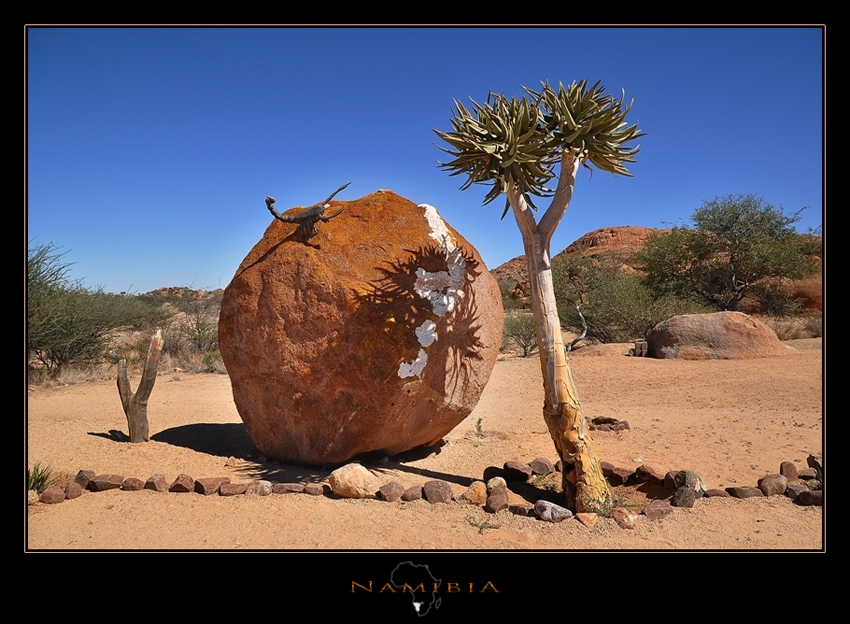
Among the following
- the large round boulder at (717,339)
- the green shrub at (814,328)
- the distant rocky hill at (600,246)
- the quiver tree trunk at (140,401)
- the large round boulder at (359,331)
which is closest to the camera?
the large round boulder at (359,331)

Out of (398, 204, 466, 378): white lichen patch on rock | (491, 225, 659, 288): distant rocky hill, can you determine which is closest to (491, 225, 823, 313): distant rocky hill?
(491, 225, 659, 288): distant rocky hill

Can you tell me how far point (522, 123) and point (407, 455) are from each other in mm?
3741

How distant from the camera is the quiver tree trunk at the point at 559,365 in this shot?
4.92 m

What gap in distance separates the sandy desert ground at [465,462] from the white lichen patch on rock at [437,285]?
1.27m

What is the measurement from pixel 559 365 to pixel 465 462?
6.98 feet

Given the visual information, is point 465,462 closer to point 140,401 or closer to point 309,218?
point 309,218

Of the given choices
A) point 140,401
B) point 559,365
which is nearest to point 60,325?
point 140,401

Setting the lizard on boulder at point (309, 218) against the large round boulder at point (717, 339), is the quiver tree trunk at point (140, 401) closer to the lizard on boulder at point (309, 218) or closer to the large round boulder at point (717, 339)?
the lizard on boulder at point (309, 218)

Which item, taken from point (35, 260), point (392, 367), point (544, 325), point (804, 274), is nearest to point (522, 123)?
point (544, 325)

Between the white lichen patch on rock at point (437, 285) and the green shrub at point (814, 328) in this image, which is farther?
the green shrub at point (814, 328)

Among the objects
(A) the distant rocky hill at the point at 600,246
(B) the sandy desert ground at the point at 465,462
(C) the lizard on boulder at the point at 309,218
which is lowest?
(B) the sandy desert ground at the point at 465,462

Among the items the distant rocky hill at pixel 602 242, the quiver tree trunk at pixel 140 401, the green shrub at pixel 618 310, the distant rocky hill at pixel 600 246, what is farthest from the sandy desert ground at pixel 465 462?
the distant rocky hill at pixel 602 242

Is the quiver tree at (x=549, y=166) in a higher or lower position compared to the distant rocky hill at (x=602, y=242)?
lower

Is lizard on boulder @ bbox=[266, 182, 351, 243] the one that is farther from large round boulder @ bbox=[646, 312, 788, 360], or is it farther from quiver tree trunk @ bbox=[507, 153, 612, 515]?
large round boulder @ bbox=[646, 312, 788, 360]
